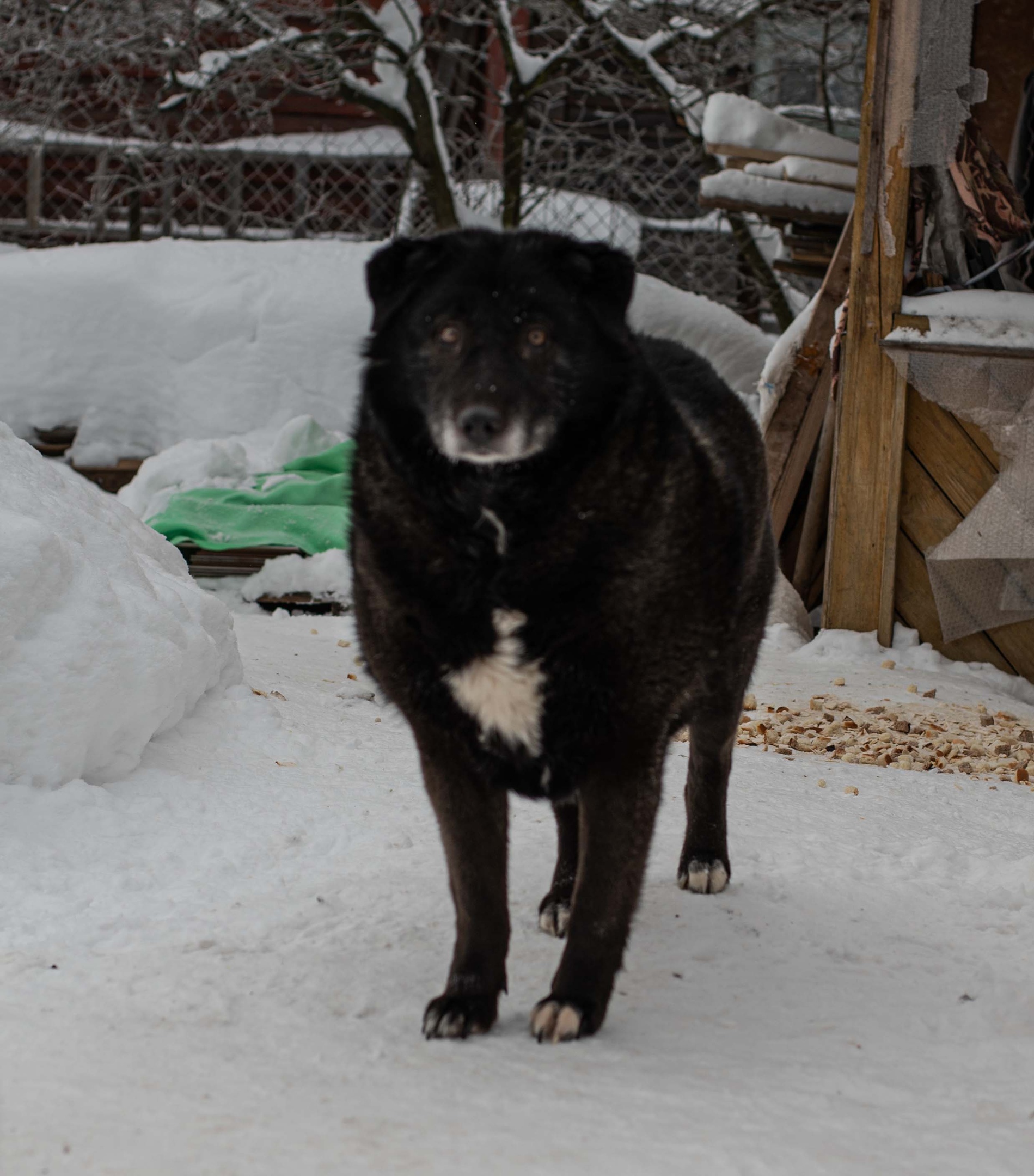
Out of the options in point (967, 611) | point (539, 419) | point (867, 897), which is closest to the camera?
point (539, 419)

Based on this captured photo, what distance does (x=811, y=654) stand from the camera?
5.55 metres

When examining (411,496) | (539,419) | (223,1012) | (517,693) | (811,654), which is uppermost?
(539,419)

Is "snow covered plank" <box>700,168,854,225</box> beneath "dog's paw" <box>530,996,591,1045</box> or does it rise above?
above

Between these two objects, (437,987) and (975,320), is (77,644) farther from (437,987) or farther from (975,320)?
(975,320)

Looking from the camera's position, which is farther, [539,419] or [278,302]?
[278,302]

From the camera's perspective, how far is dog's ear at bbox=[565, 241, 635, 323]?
225 cm

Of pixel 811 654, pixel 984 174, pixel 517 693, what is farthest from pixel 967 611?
pixel 517 693

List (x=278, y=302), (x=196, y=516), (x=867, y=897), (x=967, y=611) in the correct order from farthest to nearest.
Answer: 1. (x=278, y=302)
2. (x=196, y=516)
3. (x=967, y=611)
4. (x=867, y=897)

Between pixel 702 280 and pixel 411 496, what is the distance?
9.61 m

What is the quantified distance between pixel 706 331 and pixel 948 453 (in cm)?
398

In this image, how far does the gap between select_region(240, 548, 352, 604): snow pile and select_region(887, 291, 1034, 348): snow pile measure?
105 inches

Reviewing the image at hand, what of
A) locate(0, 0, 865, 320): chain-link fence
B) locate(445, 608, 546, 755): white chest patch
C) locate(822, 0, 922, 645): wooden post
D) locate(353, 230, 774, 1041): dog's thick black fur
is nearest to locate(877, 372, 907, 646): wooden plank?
locate(822, 0, 922, 645): wooden post

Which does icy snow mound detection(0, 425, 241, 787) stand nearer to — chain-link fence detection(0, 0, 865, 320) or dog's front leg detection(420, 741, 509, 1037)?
dog's front leg detection(420, 741, 509, 1037)

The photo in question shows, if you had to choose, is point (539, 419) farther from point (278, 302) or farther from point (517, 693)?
point (278, 302)
